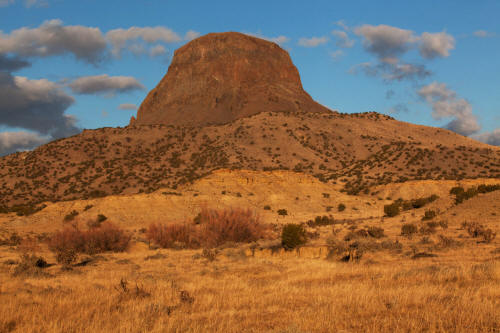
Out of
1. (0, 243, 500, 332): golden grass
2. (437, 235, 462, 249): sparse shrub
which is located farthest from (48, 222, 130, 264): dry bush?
(437, 235, 462, 249): sparse shrub

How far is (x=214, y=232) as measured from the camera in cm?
2300

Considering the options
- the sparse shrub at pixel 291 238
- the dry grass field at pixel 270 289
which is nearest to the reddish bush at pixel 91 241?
the dry grass field at pixel 270 289

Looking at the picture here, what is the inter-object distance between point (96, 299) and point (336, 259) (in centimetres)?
960

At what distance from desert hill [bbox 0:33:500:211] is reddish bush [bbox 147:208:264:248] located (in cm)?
2677

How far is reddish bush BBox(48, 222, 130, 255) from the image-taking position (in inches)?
799

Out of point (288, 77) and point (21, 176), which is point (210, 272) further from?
point (288, 77)

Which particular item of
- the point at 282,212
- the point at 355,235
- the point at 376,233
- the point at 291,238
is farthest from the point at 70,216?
the point at 376,233

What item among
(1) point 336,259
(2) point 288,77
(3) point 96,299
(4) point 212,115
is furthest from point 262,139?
(3) point 96,299

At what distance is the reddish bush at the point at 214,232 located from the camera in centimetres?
2273

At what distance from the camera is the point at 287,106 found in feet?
381

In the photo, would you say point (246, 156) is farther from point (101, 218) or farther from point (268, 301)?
point (268, 301)

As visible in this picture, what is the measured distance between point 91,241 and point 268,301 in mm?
15188

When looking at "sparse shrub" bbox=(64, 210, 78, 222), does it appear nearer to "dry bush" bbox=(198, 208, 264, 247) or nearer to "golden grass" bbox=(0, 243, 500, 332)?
"dry bush" bbox=(198, 208, 264, 247)

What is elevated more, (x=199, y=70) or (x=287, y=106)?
(x=199, y=70)
